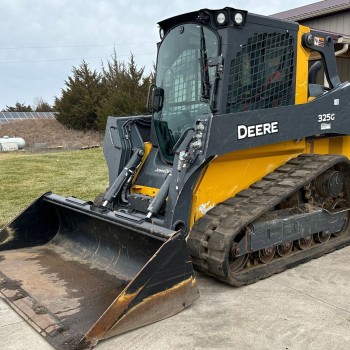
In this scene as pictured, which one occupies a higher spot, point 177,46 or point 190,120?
point 177,46

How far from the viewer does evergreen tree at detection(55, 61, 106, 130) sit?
25.7 metres

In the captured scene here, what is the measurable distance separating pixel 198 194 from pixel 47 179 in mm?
7440

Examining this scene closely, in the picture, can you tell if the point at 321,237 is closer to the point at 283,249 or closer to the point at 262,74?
the point at 283,249

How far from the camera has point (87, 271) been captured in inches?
158

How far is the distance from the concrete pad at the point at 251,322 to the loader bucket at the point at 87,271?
10 centimetres

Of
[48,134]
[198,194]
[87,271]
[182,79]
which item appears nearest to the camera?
[198,194]

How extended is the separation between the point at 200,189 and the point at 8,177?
324 inches

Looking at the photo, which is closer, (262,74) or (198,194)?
(198,194)

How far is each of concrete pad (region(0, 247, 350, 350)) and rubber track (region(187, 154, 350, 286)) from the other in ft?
0.52

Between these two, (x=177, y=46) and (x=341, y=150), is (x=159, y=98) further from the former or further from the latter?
(x=341, y=150)

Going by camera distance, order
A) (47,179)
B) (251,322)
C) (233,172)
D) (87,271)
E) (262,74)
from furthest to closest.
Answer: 1. (47,179)
2. (262,74)
3. (233,172)
4. (87,271)
5. (251,322)

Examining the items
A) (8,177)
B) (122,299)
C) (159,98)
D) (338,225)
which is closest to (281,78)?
(159,98)

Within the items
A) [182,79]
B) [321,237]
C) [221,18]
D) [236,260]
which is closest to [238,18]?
[221,18]

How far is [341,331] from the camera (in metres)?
3.05
